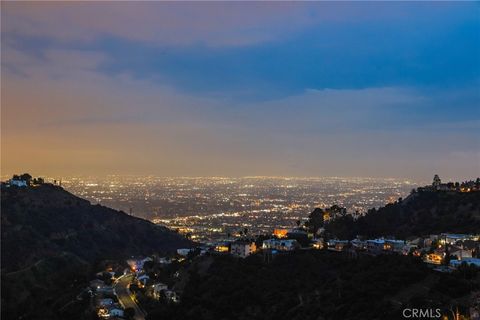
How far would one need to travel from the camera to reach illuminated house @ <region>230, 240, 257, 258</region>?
111ft

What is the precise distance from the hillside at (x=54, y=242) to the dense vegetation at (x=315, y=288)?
920cm

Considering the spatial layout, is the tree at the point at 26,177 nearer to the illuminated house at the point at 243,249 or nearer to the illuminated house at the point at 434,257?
the illuminated house at the point at 243,249

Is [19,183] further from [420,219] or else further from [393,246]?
[393,246]

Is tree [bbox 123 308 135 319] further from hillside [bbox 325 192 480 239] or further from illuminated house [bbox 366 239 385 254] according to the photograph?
hillside [bbox 325 192 480 239]

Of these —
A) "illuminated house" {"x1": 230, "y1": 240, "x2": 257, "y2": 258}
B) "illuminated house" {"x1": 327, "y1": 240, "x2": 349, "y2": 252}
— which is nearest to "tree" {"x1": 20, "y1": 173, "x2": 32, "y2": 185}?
"illuminated house" {"x1": 230, "y1": 240, "x2": 257, "y2": 258}

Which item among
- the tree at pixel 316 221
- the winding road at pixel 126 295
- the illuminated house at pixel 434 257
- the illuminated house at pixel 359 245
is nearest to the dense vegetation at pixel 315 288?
the winding road at pixel 126 295

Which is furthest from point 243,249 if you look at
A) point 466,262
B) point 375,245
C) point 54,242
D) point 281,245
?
point 54,242

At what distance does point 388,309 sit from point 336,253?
40.6 feet

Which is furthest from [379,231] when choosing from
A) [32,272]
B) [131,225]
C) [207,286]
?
[131,225]

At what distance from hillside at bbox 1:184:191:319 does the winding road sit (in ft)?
8.15

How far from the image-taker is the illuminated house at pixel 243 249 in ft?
111

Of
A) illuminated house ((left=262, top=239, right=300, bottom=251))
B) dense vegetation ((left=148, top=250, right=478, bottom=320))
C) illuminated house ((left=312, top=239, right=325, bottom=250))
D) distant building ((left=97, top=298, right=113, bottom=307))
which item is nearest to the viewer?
dense vegetation ((left=148, top=250, right=478, bottom=320))

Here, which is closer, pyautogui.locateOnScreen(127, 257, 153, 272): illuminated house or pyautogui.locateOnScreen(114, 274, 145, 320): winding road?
pyautogui.locateOnScreen(114, 274, 145, 320): winding road

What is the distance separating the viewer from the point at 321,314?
1928 cm
